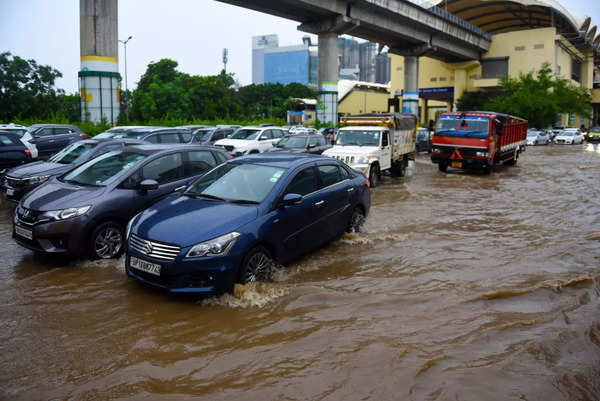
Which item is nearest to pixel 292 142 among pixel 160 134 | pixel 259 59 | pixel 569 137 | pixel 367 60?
pixel 160 134

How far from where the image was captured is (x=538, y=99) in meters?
50.3

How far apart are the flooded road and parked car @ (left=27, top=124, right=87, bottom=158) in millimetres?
10149

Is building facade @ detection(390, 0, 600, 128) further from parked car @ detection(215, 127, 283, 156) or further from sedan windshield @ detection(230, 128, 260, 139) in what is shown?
sedan windshield @ detection(230, 128, 260, 139)

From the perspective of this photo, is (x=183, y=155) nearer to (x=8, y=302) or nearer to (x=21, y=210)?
(x=21, y=210)

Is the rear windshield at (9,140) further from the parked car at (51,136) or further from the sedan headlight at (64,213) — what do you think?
Result: the sedan headlight at (64,213)

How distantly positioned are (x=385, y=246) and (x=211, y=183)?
3184 millimetres

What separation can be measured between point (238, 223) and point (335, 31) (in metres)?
32.9

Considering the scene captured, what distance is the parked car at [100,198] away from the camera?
6.40 metres

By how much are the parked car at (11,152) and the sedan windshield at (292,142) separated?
Result: 7.99 m

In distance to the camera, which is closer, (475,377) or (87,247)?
(475,377)

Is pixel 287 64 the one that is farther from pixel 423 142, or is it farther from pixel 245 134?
pixel 245 134

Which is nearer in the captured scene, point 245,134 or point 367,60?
point 245,134

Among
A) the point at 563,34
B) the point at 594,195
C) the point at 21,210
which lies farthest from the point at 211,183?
the point at 563,34

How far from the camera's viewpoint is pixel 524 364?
167 inches
